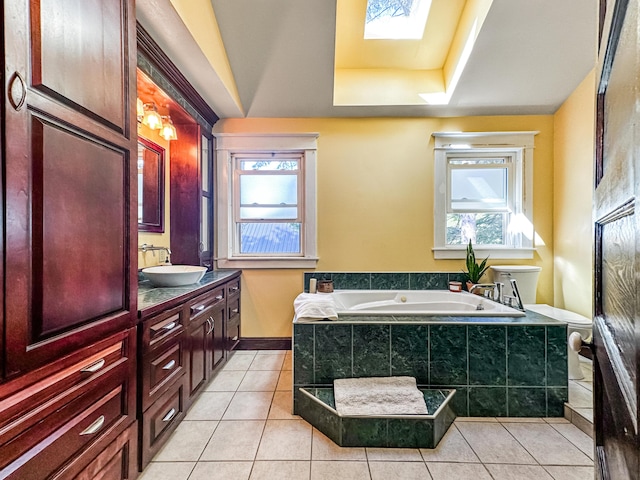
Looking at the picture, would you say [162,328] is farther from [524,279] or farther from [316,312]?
[524,279]

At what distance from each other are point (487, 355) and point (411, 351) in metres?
0.48

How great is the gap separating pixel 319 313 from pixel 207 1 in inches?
87.9

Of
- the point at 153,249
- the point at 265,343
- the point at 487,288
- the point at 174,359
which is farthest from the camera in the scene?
the point at 265,343

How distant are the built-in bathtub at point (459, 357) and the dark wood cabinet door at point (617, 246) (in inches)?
46.9

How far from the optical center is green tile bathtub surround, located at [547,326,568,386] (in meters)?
1.86

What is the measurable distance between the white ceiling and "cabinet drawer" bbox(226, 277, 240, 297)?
1.66 m

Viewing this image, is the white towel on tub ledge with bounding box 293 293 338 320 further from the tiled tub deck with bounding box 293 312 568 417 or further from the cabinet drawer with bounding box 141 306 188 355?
the cabinet drawer with bounding box 141 306 188 355

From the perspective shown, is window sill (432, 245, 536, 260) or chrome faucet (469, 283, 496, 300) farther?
window sill (432, 245, 536, 260)

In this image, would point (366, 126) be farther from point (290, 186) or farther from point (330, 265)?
point (330, 265)

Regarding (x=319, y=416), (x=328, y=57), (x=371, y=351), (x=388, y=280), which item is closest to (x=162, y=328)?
(x=319, y=416)

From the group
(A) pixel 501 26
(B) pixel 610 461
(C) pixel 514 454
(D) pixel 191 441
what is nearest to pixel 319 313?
(D) pixel 191 441

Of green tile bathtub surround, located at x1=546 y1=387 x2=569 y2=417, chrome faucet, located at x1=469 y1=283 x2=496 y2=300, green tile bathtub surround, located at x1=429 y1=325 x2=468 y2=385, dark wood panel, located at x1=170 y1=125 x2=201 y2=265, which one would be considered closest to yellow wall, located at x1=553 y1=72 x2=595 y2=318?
chrome faucet, located at x1=469 y1=283 x2=496 y2=300

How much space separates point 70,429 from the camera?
3.16 ft

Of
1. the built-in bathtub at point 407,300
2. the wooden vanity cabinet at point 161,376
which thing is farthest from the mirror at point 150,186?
the built-in bathtub at point 407,300
